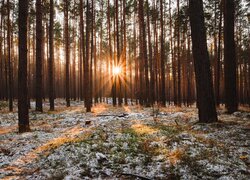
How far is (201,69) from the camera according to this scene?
366 inches

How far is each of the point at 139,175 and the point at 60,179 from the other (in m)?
1.74

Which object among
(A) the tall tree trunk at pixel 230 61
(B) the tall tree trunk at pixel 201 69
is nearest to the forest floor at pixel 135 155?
(B) the tall tree trunk at pixel 201 69

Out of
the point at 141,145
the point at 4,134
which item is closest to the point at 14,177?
the point at 141,145

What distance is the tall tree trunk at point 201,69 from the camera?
918 centimetres

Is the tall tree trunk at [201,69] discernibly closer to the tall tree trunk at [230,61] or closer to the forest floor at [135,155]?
the forest floor at [135,155]

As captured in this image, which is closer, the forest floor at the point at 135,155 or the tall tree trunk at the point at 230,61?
the forest floor at the point at 135,155

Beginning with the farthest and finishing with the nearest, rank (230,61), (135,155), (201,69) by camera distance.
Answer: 1. (230,61)
2. (201,69)
3. (135,155)

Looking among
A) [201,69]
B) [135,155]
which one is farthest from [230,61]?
[135,155]

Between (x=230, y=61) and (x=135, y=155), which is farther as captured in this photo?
(x=230, y=61)

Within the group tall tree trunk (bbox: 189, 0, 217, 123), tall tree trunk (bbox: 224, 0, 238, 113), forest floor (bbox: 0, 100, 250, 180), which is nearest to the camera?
forest floor (bbox: 0, 100, 250, 180)

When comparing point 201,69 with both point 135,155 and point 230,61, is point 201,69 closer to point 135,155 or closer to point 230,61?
point 230,61

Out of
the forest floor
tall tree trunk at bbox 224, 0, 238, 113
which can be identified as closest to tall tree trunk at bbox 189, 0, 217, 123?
the forest floor

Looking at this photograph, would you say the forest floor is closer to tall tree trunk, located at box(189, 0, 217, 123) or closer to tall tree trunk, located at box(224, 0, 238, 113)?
tall tree trunk, located at box(189, 0, 217, 123)

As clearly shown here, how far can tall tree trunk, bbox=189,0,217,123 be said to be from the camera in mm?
9180
